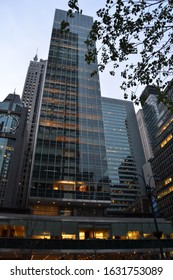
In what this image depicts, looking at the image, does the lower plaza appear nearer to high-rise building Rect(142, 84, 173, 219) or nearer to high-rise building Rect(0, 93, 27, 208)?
high-rise building Rect(142, 84, 173, 219)

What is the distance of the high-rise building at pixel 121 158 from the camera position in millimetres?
154750

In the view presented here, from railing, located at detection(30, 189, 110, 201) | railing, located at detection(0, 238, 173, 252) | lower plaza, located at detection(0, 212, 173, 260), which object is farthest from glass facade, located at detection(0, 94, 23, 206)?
railing, located at detection(0, 238, 173, 252)

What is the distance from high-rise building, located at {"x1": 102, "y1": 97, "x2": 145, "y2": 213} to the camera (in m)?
155

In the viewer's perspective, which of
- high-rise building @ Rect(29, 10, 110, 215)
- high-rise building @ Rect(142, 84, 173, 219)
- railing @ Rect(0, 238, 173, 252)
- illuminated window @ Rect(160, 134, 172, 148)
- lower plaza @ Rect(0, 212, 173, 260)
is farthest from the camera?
illuminated window @ Rect(160, 134, 172, 148)

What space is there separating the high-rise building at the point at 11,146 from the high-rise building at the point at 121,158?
79222mm

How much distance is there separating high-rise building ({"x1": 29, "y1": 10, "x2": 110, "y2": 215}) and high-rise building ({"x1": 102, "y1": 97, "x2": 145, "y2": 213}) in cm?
9384

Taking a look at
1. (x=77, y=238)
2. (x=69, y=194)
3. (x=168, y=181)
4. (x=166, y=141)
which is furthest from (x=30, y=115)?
(x=77, y=238)

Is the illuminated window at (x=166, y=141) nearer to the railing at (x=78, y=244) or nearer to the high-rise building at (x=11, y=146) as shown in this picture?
the high-rise building at (x=11, y=146)

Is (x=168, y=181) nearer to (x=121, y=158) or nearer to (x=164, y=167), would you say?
(x=164, y=167)

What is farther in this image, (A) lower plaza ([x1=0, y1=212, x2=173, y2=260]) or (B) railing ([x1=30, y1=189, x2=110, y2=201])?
(B) railing ([x1=30, y1=189, x2=110, y2=201])

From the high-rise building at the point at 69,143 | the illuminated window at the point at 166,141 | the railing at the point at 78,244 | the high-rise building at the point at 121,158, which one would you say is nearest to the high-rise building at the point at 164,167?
the illuminated window at the point at 166,141

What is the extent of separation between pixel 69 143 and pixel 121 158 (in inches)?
4773

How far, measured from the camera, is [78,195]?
164 ft

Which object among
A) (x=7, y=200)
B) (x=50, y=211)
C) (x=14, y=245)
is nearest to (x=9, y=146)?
(x=7, y=200)
